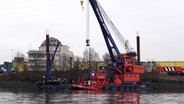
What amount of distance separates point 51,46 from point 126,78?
101m

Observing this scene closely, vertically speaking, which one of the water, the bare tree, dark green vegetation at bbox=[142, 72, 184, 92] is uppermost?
the bare tree

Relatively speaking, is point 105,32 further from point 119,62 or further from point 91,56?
point 91,56

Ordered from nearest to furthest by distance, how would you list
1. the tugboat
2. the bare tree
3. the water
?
the water, the tugboat, the bare tree

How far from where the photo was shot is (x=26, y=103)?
45812 millimetres

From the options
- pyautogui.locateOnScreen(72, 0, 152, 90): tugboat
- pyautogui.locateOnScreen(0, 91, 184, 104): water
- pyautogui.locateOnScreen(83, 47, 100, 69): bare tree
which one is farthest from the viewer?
pyautogui.locateOnScreen(83, 47, 100, 69): bare tree

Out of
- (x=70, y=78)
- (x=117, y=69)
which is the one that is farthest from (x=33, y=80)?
(x=117, y=69)

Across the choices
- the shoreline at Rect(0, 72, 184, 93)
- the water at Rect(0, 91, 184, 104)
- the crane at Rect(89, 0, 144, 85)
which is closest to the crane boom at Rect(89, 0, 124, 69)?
the crane at Rect(89, 0, 144, 85)

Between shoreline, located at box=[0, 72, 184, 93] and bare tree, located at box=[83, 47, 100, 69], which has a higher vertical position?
bare tree, located at box=[83, 47, 100, 69]

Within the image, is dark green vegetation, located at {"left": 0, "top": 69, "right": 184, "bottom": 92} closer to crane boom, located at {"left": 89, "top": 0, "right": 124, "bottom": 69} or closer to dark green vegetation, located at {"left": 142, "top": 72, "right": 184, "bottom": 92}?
dark green vegetation, located at {"left": 142, "top": 72, "right": 184, "bottom": 92}

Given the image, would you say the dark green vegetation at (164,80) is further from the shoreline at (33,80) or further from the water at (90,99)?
the water at (90,99)

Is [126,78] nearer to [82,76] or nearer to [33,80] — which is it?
[82,76]

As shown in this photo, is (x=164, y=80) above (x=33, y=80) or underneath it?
underneath

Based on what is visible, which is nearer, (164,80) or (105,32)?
(105,32)

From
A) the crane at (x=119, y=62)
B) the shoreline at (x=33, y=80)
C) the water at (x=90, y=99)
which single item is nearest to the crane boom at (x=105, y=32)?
the crane at (x=119, y=62)
